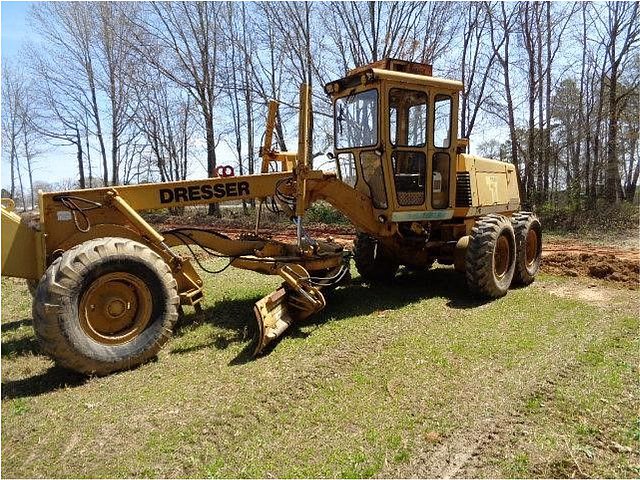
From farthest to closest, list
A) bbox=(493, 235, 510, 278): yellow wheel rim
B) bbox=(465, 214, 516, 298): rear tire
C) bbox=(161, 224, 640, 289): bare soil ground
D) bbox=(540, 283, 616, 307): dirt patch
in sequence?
bbox=(161, 224, 640, 289): bare soil ground, bbox=(493, 235, 510, 278): yellow wheel rim, bbox=(540, 283, 616, 307): dirt patch, bbox=(465, 214, 516, 298): rear tire

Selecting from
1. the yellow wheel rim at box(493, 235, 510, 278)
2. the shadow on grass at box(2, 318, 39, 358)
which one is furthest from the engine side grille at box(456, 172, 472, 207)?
the shadow on grass at box(2, 318, 39, 358)

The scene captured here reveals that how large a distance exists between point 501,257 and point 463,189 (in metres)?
1.13

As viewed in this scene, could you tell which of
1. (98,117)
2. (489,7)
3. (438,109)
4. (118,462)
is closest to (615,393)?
(118,462)

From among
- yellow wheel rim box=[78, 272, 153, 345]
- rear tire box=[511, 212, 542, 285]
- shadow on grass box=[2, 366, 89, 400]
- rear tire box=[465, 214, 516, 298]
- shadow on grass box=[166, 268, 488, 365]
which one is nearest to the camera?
shadow on grass box=[2, 366, 89, 400]

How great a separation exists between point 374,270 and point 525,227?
2452mm

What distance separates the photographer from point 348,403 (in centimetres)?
389

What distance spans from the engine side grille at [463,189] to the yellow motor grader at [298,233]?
0.01 m

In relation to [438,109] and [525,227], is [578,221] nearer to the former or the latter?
[525,227]

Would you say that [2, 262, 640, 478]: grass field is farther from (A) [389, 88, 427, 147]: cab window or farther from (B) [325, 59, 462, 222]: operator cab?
(A) [389, 88, 427, 147]: cab window

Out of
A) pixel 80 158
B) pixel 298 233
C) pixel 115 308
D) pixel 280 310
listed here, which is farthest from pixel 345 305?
pixel 80 158

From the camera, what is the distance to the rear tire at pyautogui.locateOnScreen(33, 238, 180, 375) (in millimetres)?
4105

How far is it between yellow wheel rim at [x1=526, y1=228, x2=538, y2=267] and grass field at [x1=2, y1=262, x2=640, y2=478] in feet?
7.86

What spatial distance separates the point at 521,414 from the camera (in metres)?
3.73

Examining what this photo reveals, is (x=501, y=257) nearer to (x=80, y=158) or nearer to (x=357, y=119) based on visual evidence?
(x=357, y=119)
